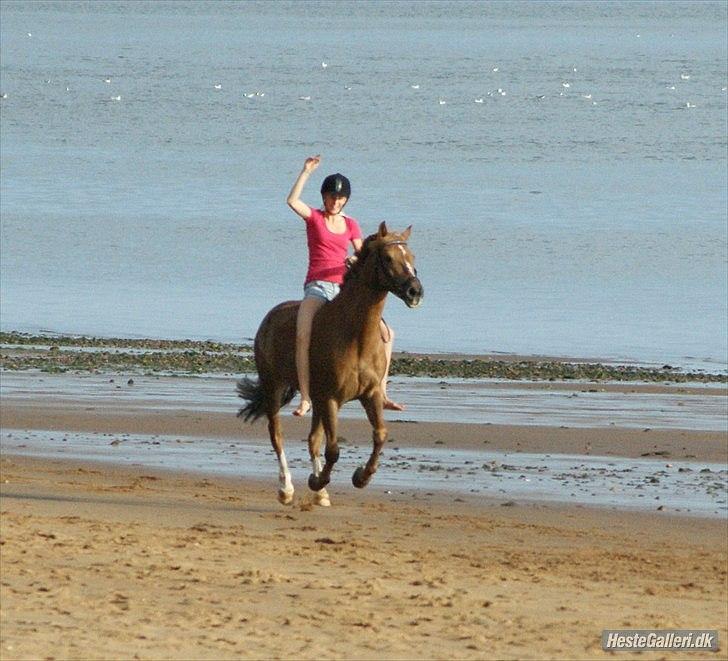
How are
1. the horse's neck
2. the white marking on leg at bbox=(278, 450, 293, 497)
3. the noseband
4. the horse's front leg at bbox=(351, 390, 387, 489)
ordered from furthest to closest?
the white marking on leg at bbox=(278, 450, 293, 497) → the horse's front leg at bbox=(351, 390, 387, 489) → the horse's neck → the noseband

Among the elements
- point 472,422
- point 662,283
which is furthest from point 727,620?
point 662,283

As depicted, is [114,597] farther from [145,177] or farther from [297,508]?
[145,177]

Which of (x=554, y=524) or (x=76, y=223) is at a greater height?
(x=76, y=223)

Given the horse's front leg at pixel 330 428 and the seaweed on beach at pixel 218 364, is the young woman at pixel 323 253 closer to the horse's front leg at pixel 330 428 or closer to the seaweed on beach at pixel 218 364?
the horse's front leg at pixel 330 428

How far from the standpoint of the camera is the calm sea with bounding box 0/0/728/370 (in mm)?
27156

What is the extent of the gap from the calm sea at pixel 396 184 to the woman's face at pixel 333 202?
1154 cm

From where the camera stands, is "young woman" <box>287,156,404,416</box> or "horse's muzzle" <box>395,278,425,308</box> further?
"young woman" <box>287,156,404,416</box>

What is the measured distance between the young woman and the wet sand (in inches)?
42.6

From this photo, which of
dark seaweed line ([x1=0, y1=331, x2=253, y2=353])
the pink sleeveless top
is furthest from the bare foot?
dark seaweed line ([x1=0, y1=331, x2=253, y2=353])

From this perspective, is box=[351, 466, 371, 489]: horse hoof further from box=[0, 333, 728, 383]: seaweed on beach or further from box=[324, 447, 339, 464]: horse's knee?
box=[0, 333, 728, 383]: seaweed on beach

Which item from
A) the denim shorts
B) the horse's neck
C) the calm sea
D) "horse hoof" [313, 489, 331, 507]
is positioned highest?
the calm sea

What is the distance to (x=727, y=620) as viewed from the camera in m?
8.72

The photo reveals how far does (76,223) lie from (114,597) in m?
31.2

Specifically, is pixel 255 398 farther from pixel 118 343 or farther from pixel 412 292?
pixel 118 343
